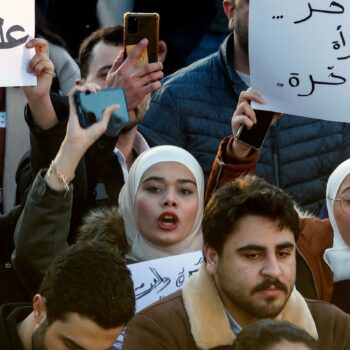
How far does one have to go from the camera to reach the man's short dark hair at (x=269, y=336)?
16.9 feet

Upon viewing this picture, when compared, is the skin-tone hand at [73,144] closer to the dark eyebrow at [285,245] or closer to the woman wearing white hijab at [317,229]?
the woman wearing white hijab at [317,229]

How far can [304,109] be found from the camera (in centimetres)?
618

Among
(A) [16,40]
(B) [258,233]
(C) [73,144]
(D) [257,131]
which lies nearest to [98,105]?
(C) [73,144]

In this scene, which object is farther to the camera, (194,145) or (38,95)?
(194,145)

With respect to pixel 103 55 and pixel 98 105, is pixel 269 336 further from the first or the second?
pixel 103 55

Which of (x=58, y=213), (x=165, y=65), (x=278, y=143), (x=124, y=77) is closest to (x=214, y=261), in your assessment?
(x=58, y=213)

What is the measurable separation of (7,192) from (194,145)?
34.9 inches

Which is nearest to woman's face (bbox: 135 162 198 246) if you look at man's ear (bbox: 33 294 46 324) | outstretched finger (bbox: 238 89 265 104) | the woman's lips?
the woman's lips

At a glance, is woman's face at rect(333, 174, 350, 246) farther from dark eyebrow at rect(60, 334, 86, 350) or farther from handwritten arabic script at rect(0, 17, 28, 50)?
→ dark eyebrow at rect(60, 334, 86, 350)

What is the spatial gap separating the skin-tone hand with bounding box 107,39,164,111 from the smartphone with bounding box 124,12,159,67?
3 centimetres

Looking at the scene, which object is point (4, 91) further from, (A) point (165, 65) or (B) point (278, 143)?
(A) point (165, 65)

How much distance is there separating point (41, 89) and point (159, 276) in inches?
34.0

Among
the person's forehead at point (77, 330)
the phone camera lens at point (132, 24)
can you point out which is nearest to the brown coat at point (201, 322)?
the person's forehead at point (77, 330)

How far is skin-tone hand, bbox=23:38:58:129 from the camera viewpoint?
19.7 feet
